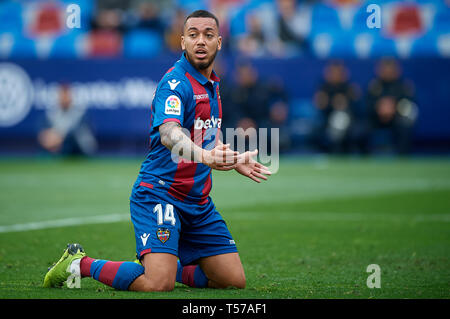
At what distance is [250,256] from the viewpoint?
7.55m

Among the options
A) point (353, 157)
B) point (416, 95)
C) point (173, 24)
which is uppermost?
point (173, 24)

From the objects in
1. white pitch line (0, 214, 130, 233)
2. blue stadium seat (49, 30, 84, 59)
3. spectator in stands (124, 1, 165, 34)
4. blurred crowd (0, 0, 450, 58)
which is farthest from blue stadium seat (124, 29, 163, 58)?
white pitch line (0, 214, 130, 233)

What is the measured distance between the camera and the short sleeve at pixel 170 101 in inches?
215

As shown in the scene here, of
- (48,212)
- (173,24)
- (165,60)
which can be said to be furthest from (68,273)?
(173,24)

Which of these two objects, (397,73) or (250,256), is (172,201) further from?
(397,73)

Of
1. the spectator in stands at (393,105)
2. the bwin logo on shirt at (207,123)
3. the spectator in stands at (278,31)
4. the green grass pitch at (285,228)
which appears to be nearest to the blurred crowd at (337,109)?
the spectator in stands at (393,105)

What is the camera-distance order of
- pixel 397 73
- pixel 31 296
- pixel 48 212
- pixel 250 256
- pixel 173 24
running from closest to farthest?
pixel 31 296
pixel 250 256
pixel 48 212
pixel 397 73
pixel 173 24

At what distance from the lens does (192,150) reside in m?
5.25

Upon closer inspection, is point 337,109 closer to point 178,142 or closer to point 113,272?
point 113,272

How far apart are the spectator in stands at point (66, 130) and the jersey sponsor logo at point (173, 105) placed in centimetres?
1512

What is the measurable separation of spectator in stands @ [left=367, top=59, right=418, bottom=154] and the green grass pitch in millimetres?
2992

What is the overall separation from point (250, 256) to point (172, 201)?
1.97m

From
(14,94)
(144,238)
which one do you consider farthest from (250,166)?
(14,94)
